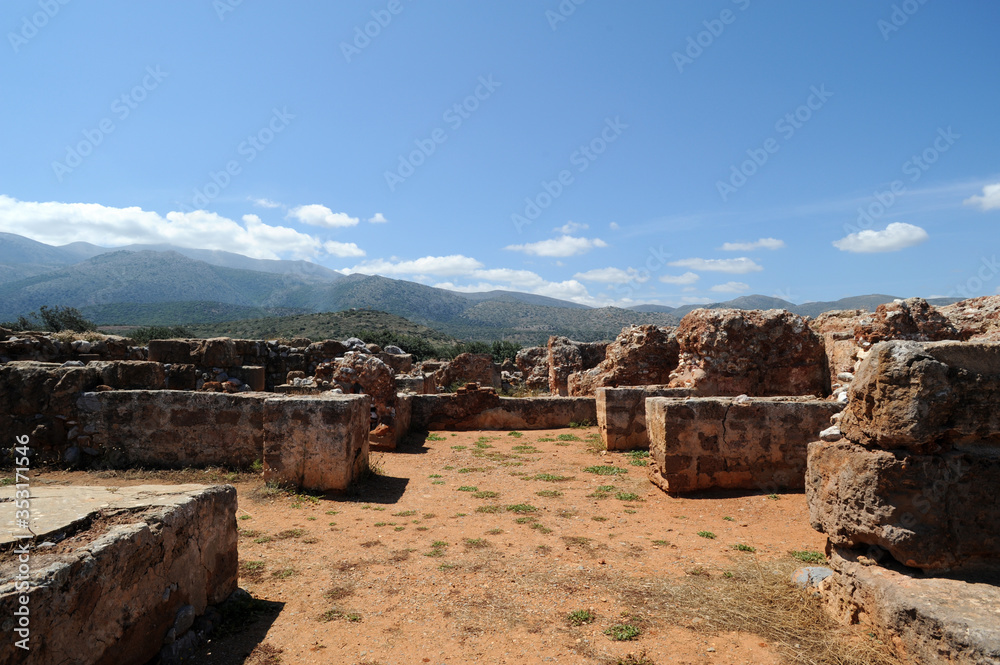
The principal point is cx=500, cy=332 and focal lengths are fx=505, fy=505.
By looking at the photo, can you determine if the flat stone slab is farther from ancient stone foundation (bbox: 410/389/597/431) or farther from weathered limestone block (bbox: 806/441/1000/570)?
ancient stone foundation (bbox: 410/389/597/431)

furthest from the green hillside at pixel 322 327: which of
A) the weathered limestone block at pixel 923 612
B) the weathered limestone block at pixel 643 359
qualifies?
the weathered limestone block at pixel 923 612

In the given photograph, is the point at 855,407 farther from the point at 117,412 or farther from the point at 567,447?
the point at 117,412

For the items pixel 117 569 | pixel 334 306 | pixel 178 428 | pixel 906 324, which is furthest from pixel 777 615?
pixel 334 306

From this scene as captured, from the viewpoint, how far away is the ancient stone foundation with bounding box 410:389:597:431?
11.6 metres

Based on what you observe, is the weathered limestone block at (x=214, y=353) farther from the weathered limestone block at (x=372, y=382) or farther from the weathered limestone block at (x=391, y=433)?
the weathered limestone block at (x=391, y=433)

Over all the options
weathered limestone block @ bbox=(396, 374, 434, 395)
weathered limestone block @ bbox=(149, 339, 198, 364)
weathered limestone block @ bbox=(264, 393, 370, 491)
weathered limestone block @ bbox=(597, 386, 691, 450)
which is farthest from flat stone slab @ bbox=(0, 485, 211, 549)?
weathered limestone block @ bbox=(396, 374, 434, 395)

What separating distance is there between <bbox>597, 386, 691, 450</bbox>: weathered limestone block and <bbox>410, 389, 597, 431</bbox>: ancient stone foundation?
243 centimetres

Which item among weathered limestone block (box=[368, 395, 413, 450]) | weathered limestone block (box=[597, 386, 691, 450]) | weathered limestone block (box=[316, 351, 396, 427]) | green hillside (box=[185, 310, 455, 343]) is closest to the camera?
weathered limestone block (box=[597, 386, 691, 450])

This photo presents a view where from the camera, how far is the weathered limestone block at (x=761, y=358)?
11.2 meters

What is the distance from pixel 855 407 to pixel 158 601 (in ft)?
14.6

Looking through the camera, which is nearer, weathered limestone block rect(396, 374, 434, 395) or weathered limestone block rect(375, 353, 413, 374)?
weathered limestone block rect(396, 374, 434, 395)

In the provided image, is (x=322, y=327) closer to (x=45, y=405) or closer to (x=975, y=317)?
(x=45, y=405)

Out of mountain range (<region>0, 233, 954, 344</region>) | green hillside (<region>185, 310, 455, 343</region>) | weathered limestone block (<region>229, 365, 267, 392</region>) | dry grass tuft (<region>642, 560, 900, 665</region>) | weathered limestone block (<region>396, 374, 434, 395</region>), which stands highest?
mountain range (<region>0, 233, 954, 344</region>)

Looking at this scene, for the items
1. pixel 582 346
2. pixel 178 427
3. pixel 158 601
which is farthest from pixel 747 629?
pixel 582 346
